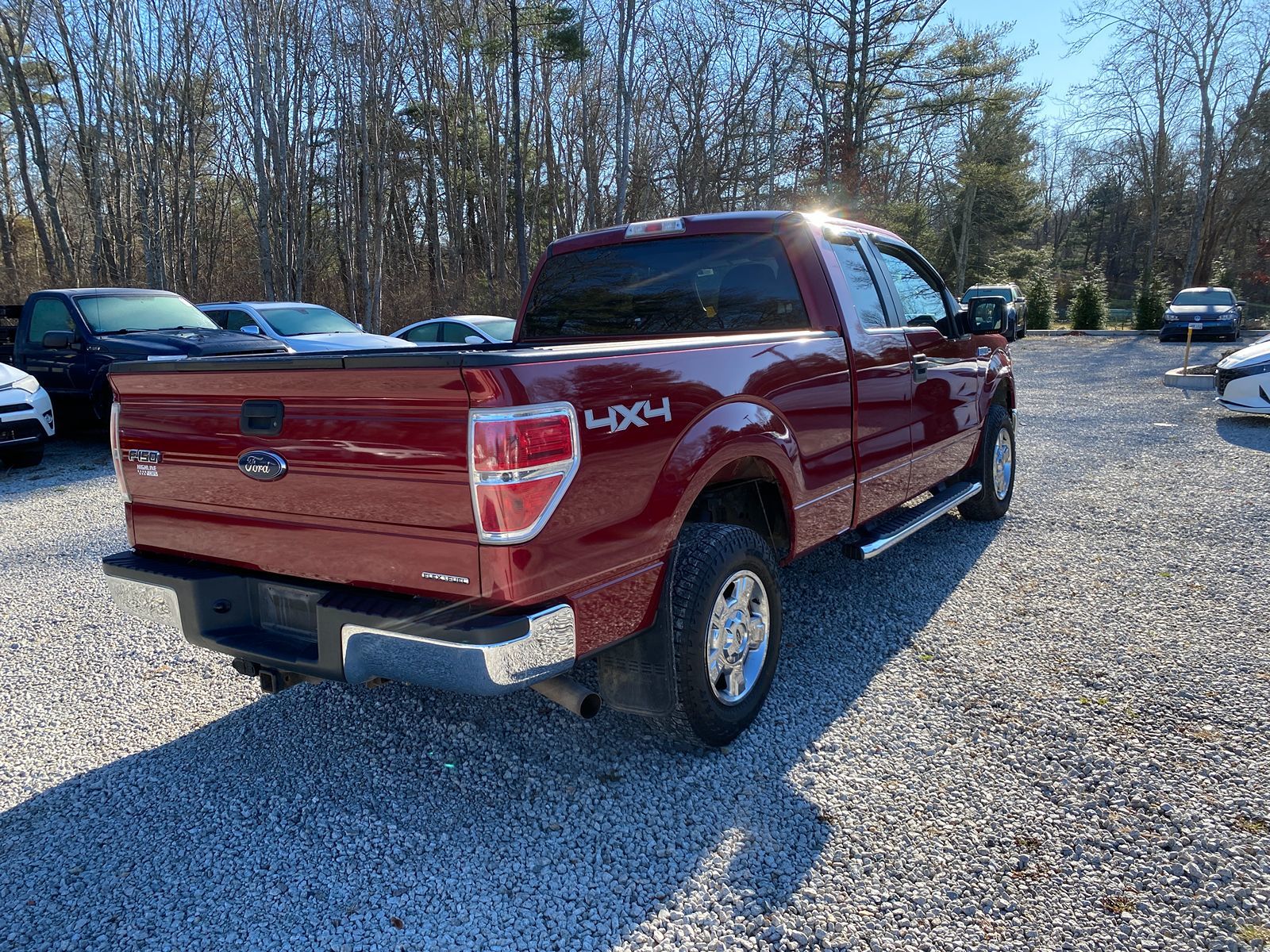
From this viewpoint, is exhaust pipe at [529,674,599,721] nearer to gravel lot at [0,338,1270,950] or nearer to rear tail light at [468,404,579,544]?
gravel lot at [0,338,1270,950]

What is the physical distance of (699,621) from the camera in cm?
284

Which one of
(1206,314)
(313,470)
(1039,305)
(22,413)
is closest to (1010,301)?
(313,470)

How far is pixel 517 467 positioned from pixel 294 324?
1053 cm

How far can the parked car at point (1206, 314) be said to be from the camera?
24797mm

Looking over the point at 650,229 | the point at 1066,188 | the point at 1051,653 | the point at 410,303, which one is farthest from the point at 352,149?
the point at 1066,188

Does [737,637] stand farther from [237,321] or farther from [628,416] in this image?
[237,321]

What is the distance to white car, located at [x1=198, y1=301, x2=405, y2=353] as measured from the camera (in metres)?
10.8

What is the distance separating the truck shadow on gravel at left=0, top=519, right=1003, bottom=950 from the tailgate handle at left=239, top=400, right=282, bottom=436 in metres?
1.31

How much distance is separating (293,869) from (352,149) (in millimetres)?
26954

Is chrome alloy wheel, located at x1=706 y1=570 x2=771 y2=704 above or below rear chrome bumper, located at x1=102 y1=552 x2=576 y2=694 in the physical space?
below

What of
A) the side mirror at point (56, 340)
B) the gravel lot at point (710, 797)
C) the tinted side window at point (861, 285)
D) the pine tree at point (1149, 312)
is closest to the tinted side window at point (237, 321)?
the side mirror at point (56, 340)

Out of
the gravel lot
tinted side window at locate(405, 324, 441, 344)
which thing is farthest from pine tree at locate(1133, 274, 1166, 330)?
the gravel lot

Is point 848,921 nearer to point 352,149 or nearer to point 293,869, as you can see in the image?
point 293,869

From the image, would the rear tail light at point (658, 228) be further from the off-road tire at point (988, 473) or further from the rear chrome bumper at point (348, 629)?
the off-road tire at point (988, 473)
